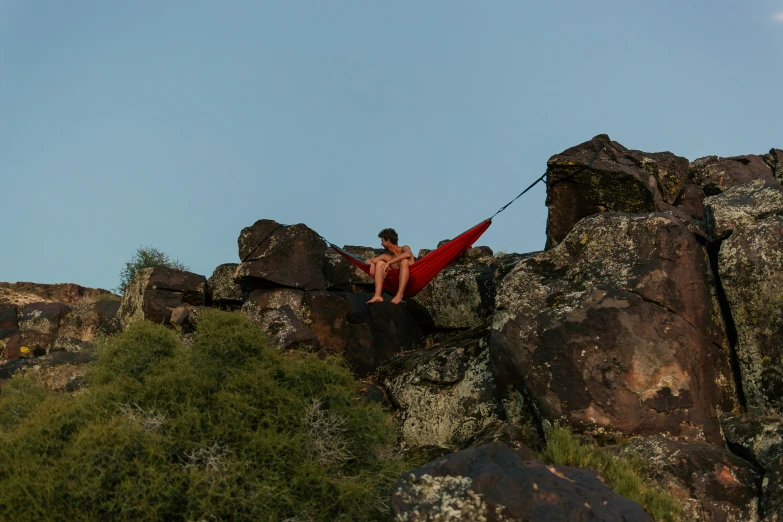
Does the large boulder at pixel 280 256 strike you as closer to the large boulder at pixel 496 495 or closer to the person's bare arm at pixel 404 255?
the person's bare arm at pixel 404 255

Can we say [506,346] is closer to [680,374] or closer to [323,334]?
[680,374]

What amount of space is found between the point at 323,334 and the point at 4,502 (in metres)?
7.57

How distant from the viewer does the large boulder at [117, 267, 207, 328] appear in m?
17.6

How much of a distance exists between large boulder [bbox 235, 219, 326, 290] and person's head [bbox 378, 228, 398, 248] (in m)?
1.75

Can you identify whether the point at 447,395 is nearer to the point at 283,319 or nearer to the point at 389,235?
the point at 283,319

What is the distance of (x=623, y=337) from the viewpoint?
10.7 metres

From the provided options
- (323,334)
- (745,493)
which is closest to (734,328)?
(745,493)

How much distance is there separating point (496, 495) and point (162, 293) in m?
12.3

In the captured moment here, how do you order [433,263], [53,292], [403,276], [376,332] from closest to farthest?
[433,263]
[403,276]
[376,332]
[53,292]

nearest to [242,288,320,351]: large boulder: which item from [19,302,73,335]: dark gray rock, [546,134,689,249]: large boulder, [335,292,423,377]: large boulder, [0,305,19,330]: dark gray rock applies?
[335,292,423,377]: large boulder

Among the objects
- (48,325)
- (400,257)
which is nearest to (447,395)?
(400,257)

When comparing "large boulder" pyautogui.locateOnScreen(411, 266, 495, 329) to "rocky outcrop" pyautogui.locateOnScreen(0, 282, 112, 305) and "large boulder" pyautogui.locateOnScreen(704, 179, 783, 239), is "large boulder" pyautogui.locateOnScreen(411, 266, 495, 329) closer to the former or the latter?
"large boulder" pyautogui.locateOnScreen(704, 179, 783, 239)

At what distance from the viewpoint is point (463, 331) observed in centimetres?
1557

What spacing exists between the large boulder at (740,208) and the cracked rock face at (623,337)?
472 mm
